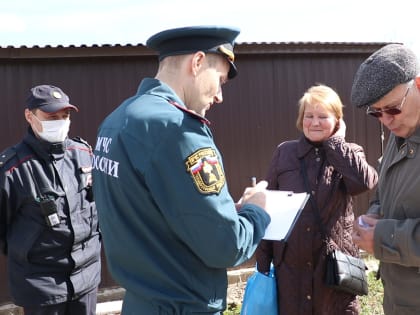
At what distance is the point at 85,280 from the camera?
3246mm

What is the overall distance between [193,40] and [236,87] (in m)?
3.79

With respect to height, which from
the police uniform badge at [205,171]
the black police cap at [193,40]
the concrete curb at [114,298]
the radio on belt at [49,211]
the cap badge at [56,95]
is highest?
the black police cap at [193,40]

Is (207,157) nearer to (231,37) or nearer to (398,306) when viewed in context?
(231,37)

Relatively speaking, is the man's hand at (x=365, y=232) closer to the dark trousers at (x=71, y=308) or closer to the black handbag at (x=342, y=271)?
the black handbag at (x=342, y=271)

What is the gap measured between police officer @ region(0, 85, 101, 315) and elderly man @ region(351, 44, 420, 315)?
180cm

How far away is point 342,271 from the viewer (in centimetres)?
289

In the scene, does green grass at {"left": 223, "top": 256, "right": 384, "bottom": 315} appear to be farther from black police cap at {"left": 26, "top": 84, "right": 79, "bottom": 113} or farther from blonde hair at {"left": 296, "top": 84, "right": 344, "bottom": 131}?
black police cap at {"left": 26, "top": 84, "right": 79, "bottom": 113}

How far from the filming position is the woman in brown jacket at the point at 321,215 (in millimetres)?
2990

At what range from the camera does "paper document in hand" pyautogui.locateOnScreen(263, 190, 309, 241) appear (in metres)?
2.14

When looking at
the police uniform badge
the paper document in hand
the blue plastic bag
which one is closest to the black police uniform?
the blue plastic bag

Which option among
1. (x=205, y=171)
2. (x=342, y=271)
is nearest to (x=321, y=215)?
(x=342, y=271)

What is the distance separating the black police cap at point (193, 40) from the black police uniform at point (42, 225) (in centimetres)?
153

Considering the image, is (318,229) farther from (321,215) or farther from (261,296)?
(261,296)

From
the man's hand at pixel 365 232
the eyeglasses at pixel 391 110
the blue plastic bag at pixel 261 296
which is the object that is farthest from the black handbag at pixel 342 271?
the eyeglasses at pixel 391 110
